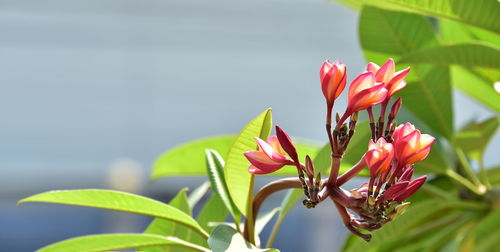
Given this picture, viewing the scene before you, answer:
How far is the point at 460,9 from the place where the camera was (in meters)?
0.60

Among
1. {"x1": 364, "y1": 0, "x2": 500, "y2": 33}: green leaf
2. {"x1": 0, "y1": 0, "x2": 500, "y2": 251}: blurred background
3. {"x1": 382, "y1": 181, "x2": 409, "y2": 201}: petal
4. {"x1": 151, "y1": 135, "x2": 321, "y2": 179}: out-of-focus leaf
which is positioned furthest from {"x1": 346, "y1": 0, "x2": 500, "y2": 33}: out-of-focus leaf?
{"x1": 0, "y1": 0, "x2": 500, "y2": 251}: blurred background

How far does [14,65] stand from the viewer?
1028 centimetres

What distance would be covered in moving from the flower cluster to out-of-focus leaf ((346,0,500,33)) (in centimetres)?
22

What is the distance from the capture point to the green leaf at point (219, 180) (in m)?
0.53

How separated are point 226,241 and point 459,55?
289 millimetres

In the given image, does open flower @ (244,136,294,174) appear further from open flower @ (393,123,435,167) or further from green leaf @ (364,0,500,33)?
green leaf @ (364,0,500,33)

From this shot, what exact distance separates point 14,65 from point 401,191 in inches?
413

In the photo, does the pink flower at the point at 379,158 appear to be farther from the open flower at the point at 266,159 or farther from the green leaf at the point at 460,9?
the green leaf at the point at 460,9

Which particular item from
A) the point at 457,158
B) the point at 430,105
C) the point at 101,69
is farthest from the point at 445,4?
the point at 101,69

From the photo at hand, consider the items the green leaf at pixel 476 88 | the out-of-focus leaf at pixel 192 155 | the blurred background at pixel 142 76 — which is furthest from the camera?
the blurred background at pixel 142 76

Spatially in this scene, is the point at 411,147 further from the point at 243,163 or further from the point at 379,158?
the point at 243,163

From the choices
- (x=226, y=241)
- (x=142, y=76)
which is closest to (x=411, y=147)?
(x=226, y=241)

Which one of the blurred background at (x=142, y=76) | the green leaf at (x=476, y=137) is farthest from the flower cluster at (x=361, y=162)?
the blurred background at (x=142, y=76)

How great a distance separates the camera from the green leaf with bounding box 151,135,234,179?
2.32ft
